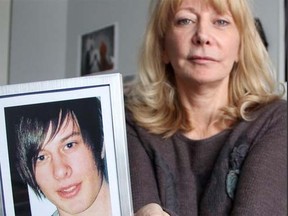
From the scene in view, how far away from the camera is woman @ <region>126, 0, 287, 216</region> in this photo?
681 mm

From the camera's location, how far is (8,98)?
52cm

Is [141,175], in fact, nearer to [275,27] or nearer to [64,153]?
[64,153]

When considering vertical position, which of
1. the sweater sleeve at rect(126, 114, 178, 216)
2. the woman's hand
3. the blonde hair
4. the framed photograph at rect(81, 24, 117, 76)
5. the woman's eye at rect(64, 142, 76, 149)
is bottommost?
the woman's hand

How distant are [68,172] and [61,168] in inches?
0.4

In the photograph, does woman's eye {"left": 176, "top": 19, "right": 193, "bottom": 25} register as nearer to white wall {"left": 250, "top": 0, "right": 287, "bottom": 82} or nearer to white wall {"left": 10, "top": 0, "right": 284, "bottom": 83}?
white wall {"left": 250, "top": 0, "right": 287, "bottom": 82}

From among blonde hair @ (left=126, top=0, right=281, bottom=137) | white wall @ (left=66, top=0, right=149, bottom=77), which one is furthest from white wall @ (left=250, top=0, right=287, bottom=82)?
white wall @ (left=66, top=0, right=149, bottom=77)

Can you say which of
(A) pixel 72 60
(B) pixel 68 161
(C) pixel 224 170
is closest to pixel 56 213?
(B) pixel 68 161

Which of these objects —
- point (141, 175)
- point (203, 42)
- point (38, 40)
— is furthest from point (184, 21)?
point (38, 40)

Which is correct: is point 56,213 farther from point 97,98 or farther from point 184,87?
point 184,87

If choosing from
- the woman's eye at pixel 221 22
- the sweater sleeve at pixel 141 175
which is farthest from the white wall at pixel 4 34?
the woman's eye at pixel 221 22

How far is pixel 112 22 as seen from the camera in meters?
1.25

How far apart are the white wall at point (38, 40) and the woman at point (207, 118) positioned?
0.54 metres

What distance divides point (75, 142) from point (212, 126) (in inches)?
13.9

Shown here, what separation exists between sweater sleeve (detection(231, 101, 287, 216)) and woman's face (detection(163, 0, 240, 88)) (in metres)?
0.13
